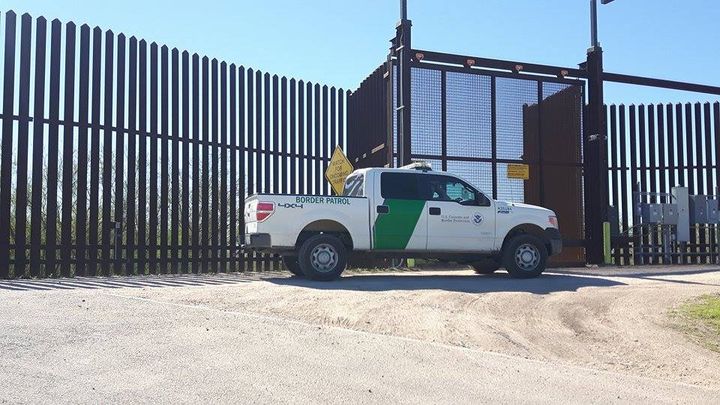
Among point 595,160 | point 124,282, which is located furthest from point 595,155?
point 124,282

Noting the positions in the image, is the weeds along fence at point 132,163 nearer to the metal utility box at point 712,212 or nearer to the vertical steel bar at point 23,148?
the vertical steel bar at point 23,148

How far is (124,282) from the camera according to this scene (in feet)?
40.1

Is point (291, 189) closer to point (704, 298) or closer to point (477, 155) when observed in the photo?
point (477, 155)

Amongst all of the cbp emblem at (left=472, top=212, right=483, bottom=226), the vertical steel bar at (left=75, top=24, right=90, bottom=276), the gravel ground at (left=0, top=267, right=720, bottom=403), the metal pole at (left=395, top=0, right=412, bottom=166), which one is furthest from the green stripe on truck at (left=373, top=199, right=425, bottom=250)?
the vertical steel bar at (left=75, top=24, right=90, bottom=276)

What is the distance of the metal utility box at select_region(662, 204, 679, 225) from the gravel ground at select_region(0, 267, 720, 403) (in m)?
8.59

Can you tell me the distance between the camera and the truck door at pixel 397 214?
40.7 feet

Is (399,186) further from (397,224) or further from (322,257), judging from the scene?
(322,257)

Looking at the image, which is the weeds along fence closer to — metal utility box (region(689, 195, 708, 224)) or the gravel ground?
the gravel ground

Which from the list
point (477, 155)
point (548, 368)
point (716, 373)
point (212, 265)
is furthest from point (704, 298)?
point (212, 265)

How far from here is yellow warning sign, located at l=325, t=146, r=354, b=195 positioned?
15.5 meters

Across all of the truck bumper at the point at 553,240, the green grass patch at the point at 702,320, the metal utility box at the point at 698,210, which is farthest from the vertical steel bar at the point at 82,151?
the metal utility box at the point at 698,210

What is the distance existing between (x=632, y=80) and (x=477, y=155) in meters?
5.37

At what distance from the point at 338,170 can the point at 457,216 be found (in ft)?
12.4

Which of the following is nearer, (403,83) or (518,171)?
(403,83)
